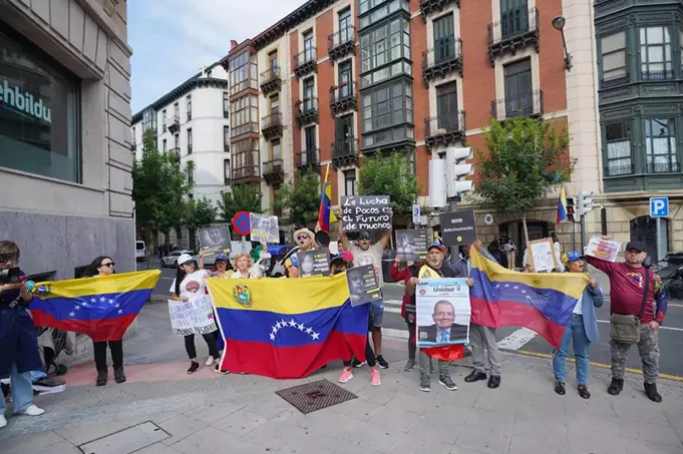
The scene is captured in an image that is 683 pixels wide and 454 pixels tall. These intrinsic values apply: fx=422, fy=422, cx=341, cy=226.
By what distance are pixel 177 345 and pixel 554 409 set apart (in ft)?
22.2

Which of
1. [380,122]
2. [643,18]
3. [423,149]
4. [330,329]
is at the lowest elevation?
[330,329]

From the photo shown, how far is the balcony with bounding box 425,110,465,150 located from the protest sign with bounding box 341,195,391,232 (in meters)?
17.0

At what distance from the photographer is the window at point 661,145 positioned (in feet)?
59.6

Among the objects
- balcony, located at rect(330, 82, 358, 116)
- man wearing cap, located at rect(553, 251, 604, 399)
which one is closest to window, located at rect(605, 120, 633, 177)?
balcony, located at rect(330, 82, 358, 116)

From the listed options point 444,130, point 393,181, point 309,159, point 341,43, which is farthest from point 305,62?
point 393,181

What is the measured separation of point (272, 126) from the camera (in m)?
34.2

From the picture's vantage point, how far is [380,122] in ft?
87.2

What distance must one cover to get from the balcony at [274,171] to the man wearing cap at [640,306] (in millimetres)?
30293

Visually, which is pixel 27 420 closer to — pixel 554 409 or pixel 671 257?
pixel 554 409

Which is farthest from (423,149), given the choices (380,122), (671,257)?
(671,257)

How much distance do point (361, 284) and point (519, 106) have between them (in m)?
19.0

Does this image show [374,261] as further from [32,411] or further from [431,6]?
[431,6]

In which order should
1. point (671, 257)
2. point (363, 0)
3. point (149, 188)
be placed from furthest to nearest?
point (363, 0)
point (149, 188)
point (671, 257)

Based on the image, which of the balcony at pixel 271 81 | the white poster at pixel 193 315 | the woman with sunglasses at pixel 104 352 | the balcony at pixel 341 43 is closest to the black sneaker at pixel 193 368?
the white poster at pixel 193 315
